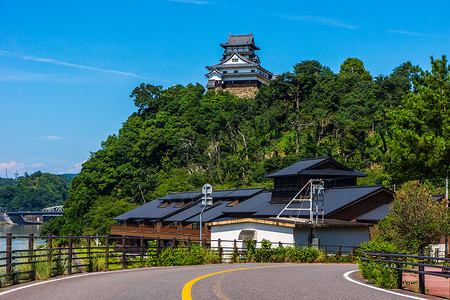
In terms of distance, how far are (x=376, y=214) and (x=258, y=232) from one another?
10341 mm

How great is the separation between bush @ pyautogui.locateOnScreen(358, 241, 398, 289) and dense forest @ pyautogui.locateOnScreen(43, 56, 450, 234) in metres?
43.9

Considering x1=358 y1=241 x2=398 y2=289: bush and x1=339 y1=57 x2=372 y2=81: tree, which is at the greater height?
x1=339 y1=57 x2=372 y2=81: tree

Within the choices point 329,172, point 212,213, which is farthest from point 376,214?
point 212,213

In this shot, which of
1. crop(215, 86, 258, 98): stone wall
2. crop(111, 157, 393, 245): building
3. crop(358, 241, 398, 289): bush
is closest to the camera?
crop(358, 241, 398, 289): bush

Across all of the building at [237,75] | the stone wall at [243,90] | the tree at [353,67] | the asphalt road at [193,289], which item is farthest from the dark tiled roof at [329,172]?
the stone wall at [243,90]

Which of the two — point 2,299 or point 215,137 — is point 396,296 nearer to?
point 2,299

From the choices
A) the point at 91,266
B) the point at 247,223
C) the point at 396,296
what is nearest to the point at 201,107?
the point at 247,223

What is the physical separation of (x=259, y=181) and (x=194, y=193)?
13.4 meters

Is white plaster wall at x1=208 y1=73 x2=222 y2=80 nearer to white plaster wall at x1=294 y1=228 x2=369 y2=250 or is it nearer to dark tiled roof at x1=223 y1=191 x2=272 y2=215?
dark tiled roof at x1=223 y1=191 x2=272 y2=215

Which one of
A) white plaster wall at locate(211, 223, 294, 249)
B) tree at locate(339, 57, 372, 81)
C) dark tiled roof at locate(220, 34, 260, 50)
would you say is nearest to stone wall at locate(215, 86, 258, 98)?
dark tiled roof at locate(220, 34, 260, 50)

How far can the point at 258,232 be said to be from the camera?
140 feet

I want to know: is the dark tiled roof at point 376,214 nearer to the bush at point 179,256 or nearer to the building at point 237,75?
the bush at point 179,256

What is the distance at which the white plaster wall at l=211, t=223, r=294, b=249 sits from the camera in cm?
3938

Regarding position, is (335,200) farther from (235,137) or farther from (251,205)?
(235,137)
